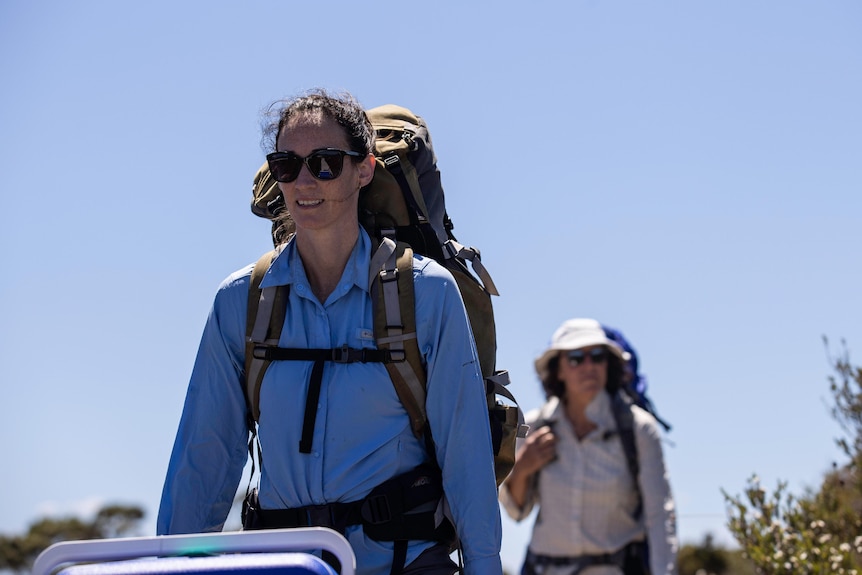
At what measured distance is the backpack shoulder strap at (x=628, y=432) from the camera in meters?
8.05

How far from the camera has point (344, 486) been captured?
13.0ft

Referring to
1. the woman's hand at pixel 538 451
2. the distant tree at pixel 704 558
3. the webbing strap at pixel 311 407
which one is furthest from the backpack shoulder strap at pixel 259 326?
the distant tree at pixel 704 558

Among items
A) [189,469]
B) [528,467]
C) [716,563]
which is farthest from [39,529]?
[189,469]

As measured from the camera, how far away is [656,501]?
7.85 m

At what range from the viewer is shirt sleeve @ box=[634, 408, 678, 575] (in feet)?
25.1

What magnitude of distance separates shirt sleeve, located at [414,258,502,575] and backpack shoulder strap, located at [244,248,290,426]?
432 millimetres

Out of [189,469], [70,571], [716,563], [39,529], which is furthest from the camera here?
[39,529]

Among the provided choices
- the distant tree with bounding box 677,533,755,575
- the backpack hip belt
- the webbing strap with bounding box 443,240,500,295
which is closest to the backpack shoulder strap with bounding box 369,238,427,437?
the backpack hip belt

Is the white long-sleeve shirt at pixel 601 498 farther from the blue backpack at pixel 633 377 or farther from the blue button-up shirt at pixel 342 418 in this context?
the blue button-up shirt at pixel 342 418

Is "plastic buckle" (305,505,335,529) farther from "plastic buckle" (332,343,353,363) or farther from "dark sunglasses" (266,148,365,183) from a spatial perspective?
"dark sunglasses" (266,148,365,183)

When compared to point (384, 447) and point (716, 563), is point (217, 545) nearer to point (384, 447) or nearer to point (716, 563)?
point (384, 447)

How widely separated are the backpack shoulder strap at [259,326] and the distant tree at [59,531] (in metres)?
42.0

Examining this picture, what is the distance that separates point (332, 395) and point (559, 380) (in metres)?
4.99

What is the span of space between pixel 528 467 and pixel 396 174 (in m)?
4.18
